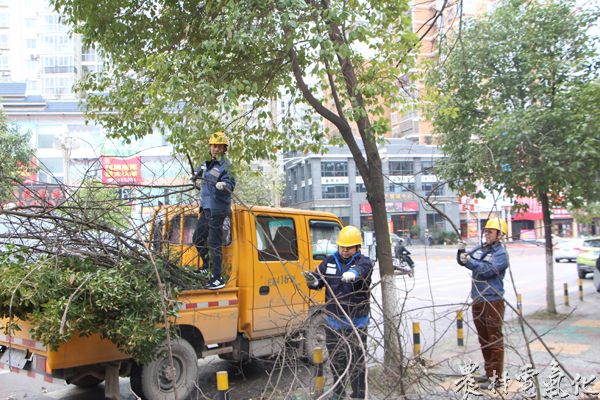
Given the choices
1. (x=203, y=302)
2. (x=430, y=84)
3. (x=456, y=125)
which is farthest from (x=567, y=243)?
(x=203, y=302)

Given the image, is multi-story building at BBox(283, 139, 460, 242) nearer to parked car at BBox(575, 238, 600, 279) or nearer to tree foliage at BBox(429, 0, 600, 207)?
parked car at BBox(575, 238, 600, 279)

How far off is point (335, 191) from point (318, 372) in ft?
148

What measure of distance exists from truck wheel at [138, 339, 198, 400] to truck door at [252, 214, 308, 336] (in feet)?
2.88

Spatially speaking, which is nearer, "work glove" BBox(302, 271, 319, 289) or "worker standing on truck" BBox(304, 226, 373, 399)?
"worker standing on truck" BBox(304, 226, 373, 399)

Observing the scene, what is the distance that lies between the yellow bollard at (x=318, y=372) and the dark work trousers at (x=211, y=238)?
5.25 ft

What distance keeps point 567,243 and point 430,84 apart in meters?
23.9

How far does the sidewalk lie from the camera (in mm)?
4453

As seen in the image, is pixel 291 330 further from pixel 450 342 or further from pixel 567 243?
pixel 567 243

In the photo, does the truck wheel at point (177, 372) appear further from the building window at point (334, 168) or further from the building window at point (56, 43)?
the building window at point (56, 43)

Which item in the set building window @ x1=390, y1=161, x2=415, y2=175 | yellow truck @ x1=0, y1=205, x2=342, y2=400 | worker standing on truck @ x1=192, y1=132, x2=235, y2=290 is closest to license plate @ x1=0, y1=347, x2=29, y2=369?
yellow truck @ x1=0, y1=205, x2=342, y2=400

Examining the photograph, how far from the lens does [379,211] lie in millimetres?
6316

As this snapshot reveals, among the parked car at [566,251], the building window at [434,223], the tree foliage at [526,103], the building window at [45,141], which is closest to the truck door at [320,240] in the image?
the tree foliage at [526,103]

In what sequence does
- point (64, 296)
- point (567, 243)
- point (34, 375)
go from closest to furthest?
point (64, 296)
point (34, 375)
point (567, 243)

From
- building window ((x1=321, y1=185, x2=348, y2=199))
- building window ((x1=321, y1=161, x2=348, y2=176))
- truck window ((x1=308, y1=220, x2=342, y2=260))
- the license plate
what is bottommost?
the license plate
